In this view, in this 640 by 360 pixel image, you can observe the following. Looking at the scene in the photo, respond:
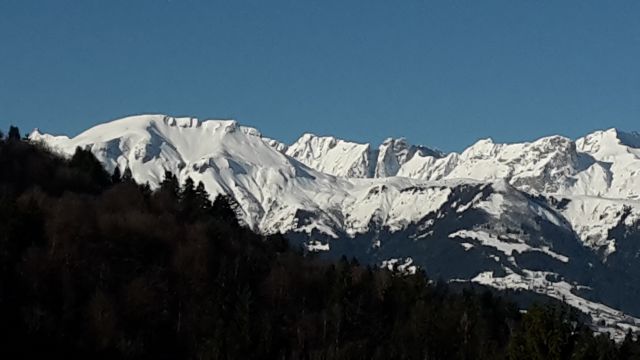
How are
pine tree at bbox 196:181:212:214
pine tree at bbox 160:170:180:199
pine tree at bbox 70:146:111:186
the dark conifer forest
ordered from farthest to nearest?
pine tree at bbox 160:170:180:199 → pine tree at bbox 70:146:111:186 → pine tree at bbox 196:181:212:214 → the dark conifer forest

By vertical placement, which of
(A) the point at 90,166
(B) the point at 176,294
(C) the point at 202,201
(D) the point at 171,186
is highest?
(A) the point at 90,166

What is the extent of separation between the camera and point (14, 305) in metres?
119

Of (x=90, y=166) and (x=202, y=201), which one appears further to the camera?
(x=90, y=166)

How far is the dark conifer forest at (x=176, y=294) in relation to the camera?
119438 millimetres

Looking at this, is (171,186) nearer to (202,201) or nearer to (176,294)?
(202,201)

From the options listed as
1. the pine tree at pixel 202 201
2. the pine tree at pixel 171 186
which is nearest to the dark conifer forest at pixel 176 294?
the pine tree at pixel 202 201

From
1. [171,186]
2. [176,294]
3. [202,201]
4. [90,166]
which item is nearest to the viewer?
[176,294]

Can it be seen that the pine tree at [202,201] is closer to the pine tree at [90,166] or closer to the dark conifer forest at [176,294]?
the dark conifer forest at [176,294]

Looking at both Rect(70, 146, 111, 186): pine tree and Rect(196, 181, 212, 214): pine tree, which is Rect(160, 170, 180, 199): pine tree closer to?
Rect(196, 181, 212, 214): pine tree

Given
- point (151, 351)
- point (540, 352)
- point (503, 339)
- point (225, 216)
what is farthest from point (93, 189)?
point (540, 352)

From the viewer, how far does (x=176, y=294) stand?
137750 millimetres

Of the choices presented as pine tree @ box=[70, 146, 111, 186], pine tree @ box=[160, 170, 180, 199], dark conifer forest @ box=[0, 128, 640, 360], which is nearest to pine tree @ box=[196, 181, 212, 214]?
pine tree @ box=[160, 170, 180, 199]

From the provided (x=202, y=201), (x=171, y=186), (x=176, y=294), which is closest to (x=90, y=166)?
(x=171, y=186)

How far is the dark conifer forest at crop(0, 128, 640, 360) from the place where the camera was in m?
119
